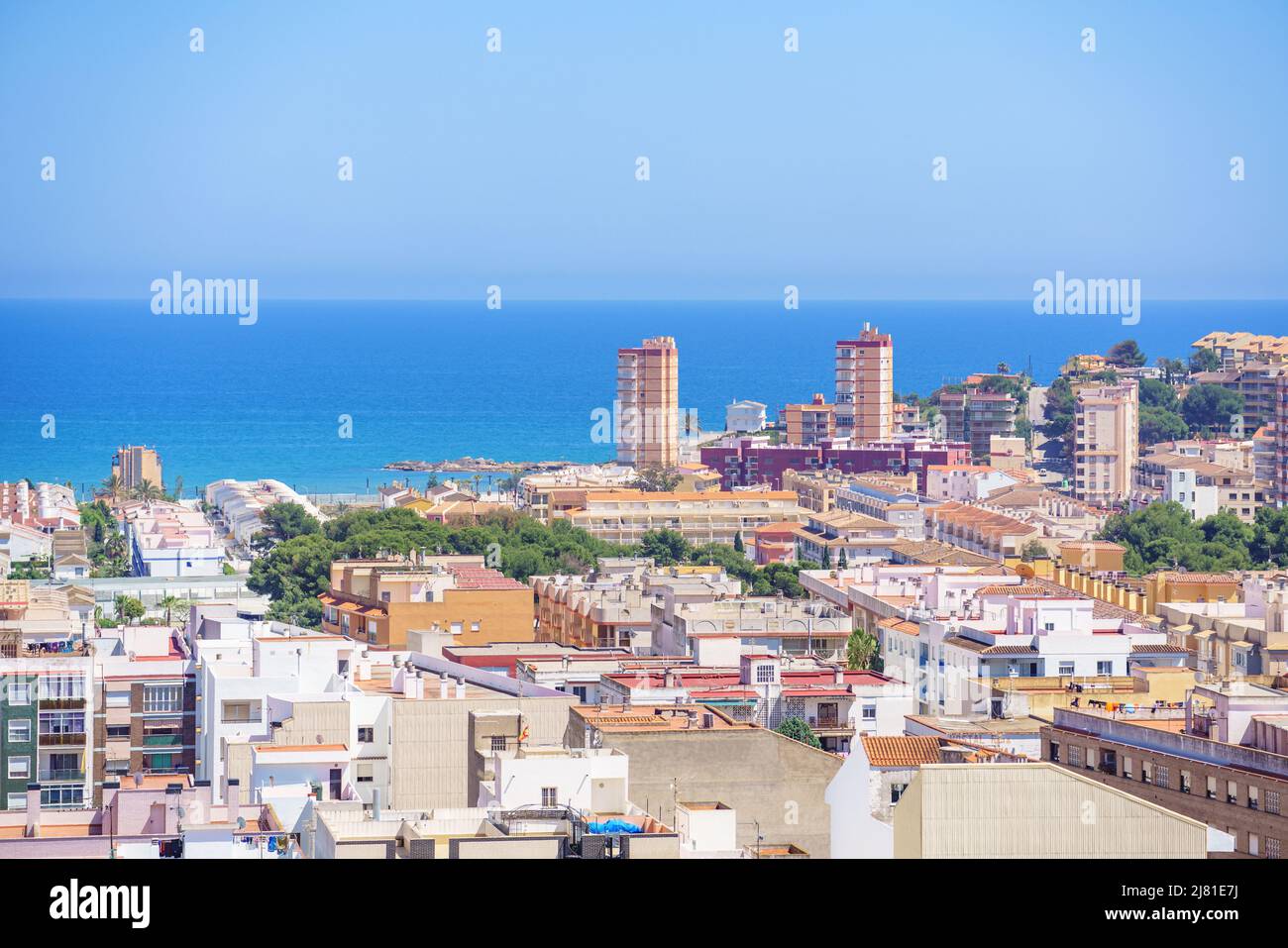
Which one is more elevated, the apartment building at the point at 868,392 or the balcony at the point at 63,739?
the apartment building at the point at 868,392

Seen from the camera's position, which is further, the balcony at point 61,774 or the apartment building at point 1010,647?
the apartment building at point 1010,647

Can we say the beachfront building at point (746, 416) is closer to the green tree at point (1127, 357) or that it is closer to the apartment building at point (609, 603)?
the green tree at point (1127, 357)

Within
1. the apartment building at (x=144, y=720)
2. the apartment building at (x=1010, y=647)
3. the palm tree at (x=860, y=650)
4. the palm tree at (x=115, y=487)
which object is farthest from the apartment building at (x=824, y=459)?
the apartment building at (x=144, y=720)

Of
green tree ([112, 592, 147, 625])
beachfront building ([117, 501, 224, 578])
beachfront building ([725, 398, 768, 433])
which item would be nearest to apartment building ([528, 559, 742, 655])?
green tree ([112, 592, 147, 625])

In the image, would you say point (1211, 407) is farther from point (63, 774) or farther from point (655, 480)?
point (63, 774)

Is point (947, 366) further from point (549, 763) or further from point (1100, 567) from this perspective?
point (549, 763)

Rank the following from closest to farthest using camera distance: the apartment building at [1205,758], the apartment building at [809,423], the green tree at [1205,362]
A: the apartment building at [1205,758]
the apartment building at [809,423]
the green tree at [1205,362]

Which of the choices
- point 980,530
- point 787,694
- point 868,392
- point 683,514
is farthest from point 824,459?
point 787,694
